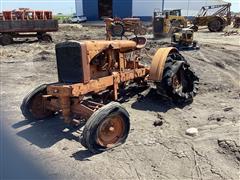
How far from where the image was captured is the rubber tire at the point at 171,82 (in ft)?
24.3

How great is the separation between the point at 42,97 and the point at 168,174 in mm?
3125

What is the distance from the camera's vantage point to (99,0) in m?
49.8

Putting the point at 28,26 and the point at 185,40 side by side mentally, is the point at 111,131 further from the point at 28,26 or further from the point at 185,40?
the point at 28,26

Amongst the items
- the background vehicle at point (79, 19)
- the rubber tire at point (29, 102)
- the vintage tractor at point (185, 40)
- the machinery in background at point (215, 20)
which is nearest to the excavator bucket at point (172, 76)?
the rubber tire at point (29, 102)

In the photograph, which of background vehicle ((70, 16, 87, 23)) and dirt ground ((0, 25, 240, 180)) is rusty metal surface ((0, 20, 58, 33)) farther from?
background vehicle ((70, 16, 87, 23))

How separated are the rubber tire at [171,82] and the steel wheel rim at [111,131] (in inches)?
82.4

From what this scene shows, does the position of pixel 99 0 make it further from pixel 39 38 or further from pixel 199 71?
pixel 199 71

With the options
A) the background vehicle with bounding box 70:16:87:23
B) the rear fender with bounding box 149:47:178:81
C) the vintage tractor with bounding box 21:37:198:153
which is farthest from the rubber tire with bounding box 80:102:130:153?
the background vehicle with bounding box 70:16:87:23

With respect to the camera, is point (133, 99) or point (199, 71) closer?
point (133, 99)

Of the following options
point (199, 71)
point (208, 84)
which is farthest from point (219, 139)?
point (199, 71)

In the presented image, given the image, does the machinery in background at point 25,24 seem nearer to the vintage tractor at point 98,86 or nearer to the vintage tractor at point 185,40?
the vintage tractor at point 185,40

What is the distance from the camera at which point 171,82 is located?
7445 millimetres

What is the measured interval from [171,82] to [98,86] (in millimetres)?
1944

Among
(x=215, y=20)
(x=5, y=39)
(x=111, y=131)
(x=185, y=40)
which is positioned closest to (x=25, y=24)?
(x=5, y=39)
